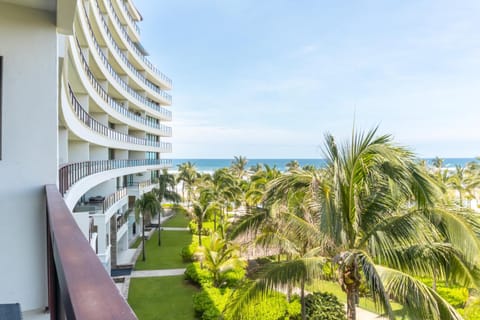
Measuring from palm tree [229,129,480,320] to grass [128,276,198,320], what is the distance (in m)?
8.55

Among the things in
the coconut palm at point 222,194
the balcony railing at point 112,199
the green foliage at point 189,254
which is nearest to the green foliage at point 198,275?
the green foliage at point 189,254

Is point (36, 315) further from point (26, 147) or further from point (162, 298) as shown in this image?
point (162, 298)

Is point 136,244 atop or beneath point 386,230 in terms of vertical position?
beneath

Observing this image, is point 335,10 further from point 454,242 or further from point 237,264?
point 237,264

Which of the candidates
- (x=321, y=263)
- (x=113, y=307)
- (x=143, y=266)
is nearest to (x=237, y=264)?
(x=143, y=266)

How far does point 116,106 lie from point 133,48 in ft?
29.7

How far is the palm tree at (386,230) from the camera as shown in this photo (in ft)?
17.9

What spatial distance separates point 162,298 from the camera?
46.9ft

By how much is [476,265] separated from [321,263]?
2944mm

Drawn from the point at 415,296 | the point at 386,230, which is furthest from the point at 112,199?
the point at 415,296

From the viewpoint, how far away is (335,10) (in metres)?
13.9

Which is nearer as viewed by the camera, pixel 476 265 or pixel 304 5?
pixel 476 265

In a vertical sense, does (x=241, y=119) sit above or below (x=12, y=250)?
above

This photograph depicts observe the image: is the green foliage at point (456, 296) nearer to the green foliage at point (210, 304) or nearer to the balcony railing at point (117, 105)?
the green foliage at point (210, 304)
